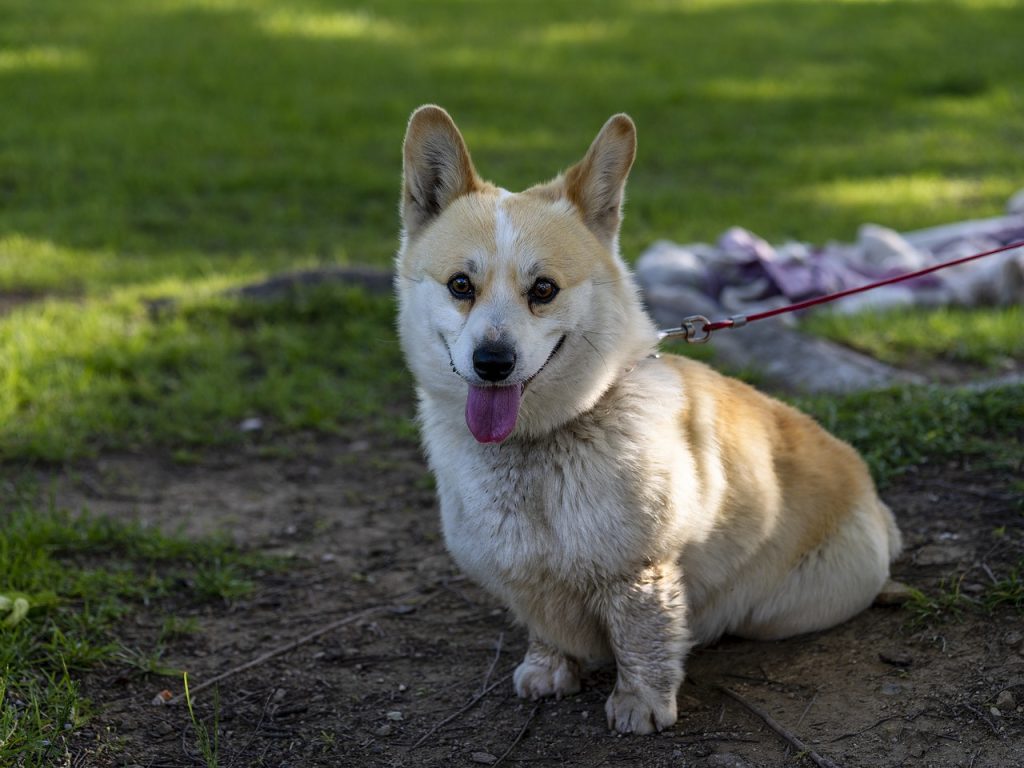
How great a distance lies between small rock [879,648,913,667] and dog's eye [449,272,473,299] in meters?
1.73

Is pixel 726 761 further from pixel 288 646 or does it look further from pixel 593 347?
pixel 288 646

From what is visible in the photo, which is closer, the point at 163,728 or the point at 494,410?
the point at 494,410

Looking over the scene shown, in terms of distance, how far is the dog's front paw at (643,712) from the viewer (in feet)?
10.6

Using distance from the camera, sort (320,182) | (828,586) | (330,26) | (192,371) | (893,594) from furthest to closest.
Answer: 1. (330,26)
2. (320,182)
3. (192,371)
4. (893,594)
5. (828,586)

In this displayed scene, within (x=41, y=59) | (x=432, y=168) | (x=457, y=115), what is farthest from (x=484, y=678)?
(x=41, y=59)

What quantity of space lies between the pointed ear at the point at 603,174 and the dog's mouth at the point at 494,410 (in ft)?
1.83

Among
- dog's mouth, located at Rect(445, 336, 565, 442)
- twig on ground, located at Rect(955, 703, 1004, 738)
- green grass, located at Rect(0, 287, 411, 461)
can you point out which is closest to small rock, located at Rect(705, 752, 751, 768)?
twig on ground, located at Rect(955, 703, 1004, 738)

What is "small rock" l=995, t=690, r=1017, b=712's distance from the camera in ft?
10.3

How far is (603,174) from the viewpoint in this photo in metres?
3.38

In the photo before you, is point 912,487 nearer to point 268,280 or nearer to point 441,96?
point 268,280

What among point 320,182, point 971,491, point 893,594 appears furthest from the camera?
point 320,182

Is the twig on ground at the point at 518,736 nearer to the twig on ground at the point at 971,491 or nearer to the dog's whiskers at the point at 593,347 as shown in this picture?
the dog's whiskers at the point at 593,347

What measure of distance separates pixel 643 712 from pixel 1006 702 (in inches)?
40.4

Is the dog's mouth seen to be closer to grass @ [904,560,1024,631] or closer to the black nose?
the black nose
